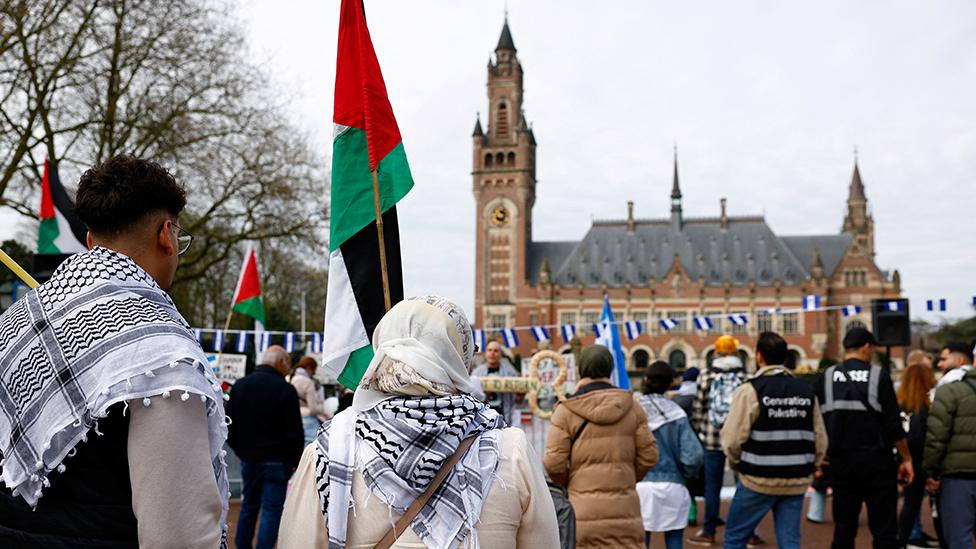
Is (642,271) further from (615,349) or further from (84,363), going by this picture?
(84,363)

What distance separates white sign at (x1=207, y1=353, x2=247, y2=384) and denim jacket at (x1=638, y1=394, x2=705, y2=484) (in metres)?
8.76

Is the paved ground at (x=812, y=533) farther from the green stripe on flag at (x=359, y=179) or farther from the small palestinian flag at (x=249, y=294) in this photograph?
the small palestinian flag at (x=249, y=294)

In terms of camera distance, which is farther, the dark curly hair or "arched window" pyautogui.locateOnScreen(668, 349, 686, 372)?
"arched window" pyautogui.locateOnScreen(668, 349, 686, 372)

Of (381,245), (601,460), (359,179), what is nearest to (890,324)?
(601,460)

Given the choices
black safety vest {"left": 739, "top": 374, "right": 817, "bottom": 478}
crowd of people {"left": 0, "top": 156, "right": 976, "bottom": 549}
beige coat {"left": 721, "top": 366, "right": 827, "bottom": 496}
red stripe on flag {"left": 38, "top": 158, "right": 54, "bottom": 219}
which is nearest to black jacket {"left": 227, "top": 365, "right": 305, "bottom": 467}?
beige coat {"left": 721, "top": 366, "right": 827, "bottom": 496}

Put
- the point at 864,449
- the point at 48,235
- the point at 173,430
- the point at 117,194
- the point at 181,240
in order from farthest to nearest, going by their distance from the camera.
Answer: the point at 48,235, the point at 864,449, the point at 181,240, the point at 117,194, the point at 173,430

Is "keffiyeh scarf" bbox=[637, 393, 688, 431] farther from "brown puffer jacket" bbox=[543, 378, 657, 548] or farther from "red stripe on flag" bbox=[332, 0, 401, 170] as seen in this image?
"red stripe on flag" bbox=[332, 0, 401, 170]

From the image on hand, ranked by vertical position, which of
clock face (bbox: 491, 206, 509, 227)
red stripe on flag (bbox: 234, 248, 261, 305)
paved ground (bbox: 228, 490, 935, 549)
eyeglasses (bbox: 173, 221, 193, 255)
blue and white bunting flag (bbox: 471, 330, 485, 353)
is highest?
clock face (bbox: 491, 206, 509, 227)

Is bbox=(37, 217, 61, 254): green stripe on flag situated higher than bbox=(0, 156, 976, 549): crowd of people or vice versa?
bbox=(37, 217, 61, 254): green stripe on flag

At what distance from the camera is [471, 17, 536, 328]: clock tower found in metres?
73.4

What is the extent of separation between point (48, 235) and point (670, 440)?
8.97m

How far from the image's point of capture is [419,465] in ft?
7.57

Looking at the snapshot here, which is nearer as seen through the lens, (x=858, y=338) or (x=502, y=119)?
(x=858, y=338)

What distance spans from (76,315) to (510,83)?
2944 inches
